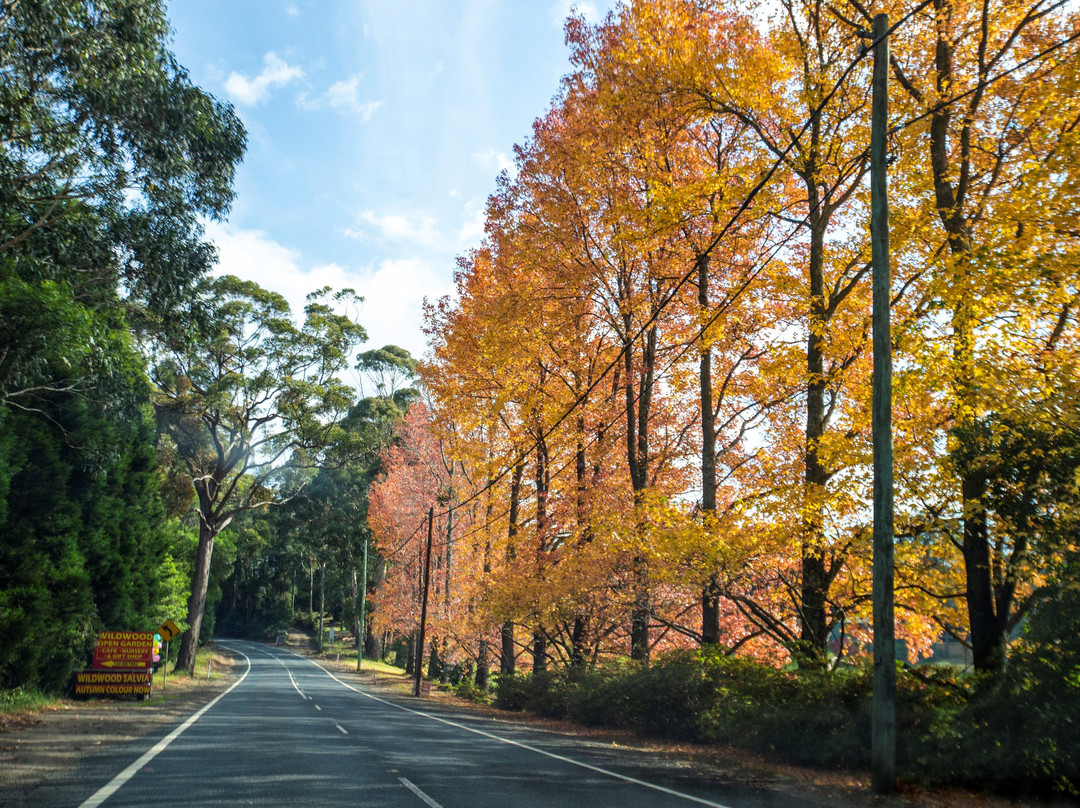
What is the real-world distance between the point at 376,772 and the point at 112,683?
15587mm

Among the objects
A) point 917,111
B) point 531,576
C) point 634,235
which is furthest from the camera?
point 531,576

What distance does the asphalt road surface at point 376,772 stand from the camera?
741 cm

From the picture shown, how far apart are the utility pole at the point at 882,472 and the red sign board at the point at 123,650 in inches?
771

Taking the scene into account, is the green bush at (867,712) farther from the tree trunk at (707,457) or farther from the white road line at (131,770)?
the white road line at (131,770)

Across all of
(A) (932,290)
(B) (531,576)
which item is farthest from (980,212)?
(B) (531,576)

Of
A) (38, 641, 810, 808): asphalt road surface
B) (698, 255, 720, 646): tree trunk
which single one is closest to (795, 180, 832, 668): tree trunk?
(698, 255, 720, 646): tree trunk

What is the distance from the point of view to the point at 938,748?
8.64 meters

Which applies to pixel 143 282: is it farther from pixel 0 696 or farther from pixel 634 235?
pixel 634 235

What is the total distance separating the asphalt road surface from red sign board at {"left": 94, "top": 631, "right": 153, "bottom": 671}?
6.84 m

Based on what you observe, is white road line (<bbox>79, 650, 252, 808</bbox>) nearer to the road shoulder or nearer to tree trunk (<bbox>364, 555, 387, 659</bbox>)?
the road shoulder

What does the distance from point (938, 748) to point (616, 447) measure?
14.0m

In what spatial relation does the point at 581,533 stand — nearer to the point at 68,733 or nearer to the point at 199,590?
the point at 68,733

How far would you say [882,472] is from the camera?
9227mm

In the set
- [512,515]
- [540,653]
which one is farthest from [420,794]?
[512,515]
